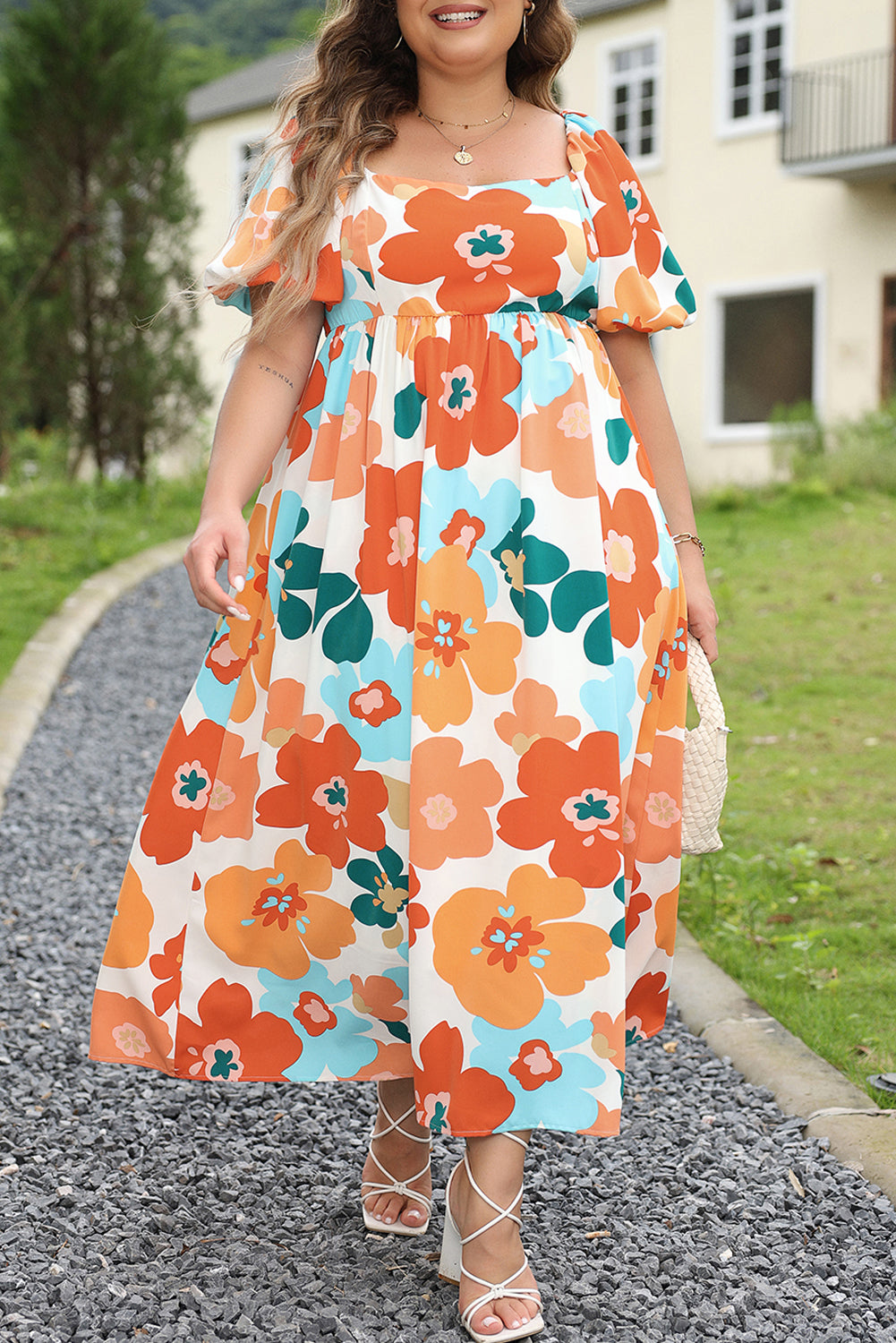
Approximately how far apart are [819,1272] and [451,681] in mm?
935

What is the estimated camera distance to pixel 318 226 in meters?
1.76

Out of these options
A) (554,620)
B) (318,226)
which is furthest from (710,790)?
(318,226)

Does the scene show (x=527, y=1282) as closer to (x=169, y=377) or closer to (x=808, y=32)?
(x=169, y=377)

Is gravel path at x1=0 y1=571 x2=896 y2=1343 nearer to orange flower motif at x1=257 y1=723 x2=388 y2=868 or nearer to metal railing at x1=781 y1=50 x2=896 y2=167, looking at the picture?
orange flower motif at x1=257 y1=723 x2=388 y2=868

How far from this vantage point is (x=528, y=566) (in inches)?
65.7

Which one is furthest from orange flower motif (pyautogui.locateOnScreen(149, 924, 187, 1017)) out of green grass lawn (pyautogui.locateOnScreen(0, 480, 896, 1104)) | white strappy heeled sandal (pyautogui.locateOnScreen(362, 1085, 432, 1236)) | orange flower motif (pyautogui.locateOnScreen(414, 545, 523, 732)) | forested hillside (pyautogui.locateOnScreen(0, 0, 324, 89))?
forested hillside (pyautogui.locateOnScreen(0, 0, 324, 89))

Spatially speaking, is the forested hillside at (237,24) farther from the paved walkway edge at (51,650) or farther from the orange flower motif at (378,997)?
the orange flower motif at (378,997)

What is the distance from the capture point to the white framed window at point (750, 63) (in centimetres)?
1530

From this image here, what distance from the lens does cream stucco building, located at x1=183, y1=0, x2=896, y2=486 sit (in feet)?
47.7

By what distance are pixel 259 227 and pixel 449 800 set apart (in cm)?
81

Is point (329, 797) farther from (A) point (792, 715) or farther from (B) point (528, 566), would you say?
(A) point (792, 715)

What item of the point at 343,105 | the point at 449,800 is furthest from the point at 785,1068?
the point at 343,105

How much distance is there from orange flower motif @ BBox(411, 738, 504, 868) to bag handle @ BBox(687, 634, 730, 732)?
38 cm

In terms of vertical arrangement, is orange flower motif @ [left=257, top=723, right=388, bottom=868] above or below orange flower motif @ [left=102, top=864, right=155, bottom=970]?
above
